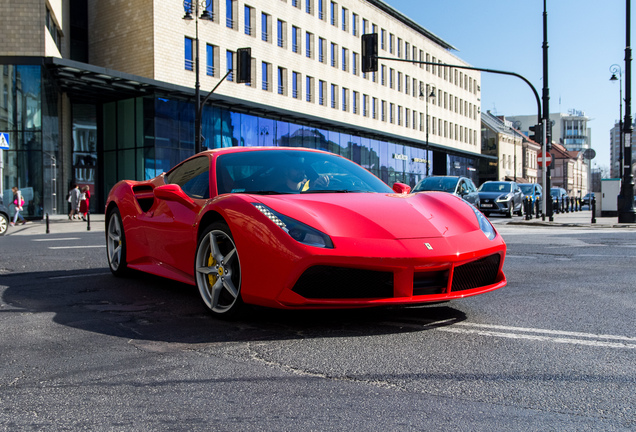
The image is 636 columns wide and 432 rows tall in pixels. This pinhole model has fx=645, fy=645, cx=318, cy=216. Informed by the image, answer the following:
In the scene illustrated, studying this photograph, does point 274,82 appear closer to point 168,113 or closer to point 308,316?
point 168,113

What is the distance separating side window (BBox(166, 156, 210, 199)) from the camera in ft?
17.1

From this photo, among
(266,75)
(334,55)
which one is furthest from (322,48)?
(266,75)

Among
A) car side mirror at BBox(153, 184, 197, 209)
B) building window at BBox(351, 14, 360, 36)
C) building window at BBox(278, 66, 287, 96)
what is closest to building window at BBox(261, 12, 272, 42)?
building window at BBox(278, 66, 287, 96)

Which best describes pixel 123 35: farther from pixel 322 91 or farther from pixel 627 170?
pixel 627 170

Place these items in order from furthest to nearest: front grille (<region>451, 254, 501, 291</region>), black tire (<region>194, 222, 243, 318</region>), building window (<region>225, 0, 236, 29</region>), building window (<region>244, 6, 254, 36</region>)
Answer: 1. building window (<region>244, 6, 254, 36</region>)
2. building window (<region>225, 0, 236, 29</region>)
3. black tire (<region>194, 222, 243, 318</region>)
4. front grille (<region>451, 254, 501, 291</region>)

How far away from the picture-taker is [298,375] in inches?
123

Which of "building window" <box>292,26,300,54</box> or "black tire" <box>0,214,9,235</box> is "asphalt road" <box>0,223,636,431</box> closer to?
"black tire" <box>0,214,9,235</box>

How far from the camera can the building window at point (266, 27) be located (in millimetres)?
42969

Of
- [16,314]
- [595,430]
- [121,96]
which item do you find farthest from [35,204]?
[595,430]

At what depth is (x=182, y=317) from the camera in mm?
4617

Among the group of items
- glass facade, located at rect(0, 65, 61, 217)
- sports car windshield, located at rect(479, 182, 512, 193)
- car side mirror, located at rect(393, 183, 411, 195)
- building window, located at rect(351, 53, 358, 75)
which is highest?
building window, located at rect(351, 53, 358, 75)

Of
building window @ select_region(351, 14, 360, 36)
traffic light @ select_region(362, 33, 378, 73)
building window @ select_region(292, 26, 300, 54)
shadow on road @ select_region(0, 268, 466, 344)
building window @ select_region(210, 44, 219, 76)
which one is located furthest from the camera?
building window @ select_region(351, 14, 360, 36)

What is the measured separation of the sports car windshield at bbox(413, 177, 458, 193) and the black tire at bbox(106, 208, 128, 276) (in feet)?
51.0

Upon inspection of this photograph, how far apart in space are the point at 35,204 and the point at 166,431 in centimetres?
2820
